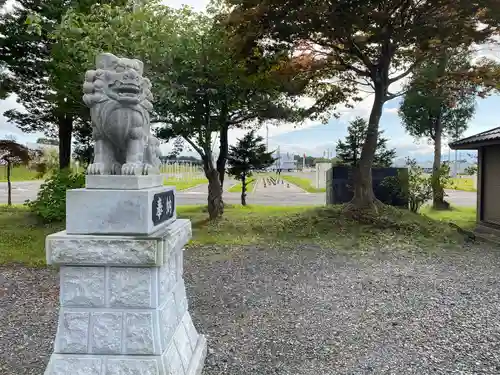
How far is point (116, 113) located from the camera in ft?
7.94

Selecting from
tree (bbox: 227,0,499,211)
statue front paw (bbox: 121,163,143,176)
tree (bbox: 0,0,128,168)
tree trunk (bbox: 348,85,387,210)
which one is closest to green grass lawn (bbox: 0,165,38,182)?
tree (bbox: 0,0,128,168)

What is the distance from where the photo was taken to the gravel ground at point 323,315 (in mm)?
3016

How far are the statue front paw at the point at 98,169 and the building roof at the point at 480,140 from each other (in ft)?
25.2

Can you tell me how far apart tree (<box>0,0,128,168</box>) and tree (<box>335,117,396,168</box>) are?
23.8 feet

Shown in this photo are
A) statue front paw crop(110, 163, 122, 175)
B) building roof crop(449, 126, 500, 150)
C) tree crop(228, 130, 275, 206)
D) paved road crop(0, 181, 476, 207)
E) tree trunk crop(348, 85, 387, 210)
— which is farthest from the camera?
paved road crop(0, 181, 476, 207)

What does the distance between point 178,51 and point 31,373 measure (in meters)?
6.03

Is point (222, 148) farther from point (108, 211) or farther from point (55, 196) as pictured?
point (108, 211)

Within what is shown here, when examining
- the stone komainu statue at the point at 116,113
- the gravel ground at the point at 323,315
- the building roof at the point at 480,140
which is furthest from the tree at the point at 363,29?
the stone komainu statue at the point at 116,113

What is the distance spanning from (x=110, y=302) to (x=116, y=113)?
41.2 inches

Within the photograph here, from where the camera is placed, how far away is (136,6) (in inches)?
274

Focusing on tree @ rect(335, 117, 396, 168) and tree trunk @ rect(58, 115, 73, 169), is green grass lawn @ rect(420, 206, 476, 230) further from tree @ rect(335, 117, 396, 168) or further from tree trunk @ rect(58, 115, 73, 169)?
tree trunk @ rect(58, 115, 73, 169)

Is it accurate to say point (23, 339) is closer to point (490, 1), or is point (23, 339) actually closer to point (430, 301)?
point (430, 301)

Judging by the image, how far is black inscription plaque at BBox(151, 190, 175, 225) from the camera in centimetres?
229

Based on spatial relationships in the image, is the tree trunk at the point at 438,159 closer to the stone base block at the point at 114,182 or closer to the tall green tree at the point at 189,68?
the tall green tree at the point at 189,68
